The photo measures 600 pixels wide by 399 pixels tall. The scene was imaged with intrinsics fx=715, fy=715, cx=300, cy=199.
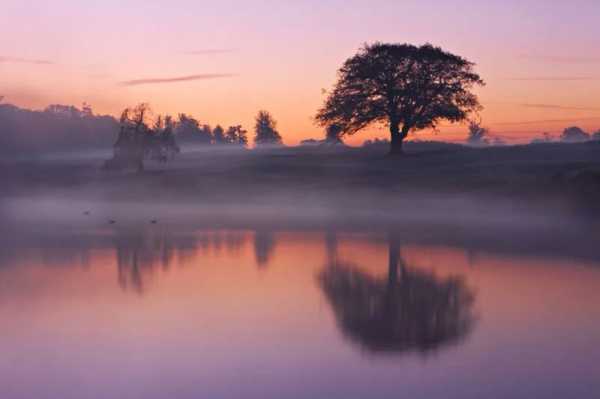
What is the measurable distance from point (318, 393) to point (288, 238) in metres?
20.5

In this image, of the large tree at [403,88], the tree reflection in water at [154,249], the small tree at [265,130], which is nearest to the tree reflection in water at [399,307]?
the tree reflection in water at [154,249]

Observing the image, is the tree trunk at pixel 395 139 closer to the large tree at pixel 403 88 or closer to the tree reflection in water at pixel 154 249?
the large tree at pixel 403 88

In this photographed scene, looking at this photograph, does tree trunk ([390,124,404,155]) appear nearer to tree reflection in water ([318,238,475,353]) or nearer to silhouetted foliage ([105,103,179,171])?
silhouetted foliage ([105,103,179,171])

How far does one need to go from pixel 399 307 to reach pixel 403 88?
55.8 m

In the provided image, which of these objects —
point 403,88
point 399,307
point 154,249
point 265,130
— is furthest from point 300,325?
point 265,130

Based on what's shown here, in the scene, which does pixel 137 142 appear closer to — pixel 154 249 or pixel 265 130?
pixel 154 249

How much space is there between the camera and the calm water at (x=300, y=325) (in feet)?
35.1

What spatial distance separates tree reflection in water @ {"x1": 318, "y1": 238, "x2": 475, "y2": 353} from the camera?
→ 13.3 meters

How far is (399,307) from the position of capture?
53.0 feet

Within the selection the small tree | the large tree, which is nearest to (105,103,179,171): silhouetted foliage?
the large tree

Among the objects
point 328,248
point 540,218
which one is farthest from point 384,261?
point 540,218

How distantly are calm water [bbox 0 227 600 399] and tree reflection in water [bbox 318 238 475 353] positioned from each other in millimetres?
47

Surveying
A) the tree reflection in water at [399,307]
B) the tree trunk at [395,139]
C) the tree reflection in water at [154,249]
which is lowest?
the tree reflection in water at [154,249]

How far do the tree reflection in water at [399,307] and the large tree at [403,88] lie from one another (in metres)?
49.2
